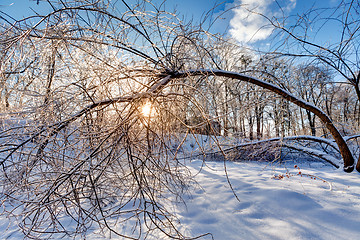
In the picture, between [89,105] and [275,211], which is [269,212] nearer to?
[275,211]

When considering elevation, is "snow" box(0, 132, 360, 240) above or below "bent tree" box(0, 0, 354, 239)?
below

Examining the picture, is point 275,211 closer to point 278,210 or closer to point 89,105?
point 278,210

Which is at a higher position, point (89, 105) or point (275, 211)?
point (89, 105)

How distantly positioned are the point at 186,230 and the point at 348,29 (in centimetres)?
347

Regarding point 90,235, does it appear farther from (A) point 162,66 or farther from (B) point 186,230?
(A) point 162,66

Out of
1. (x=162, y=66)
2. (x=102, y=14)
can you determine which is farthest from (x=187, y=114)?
(x=102, y=14)

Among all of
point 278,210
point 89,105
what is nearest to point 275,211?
point 278,210

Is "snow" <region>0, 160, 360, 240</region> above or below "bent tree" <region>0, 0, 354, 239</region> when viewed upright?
below

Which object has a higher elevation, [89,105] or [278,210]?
[89,105]

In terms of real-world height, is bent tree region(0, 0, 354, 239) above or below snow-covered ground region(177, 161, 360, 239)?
above

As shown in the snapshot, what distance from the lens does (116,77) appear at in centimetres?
180

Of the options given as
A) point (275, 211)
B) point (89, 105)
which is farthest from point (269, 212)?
point (89, 105)

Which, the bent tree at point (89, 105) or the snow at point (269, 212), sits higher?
the bent tree at point (89, 105)

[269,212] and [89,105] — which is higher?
[89,105]
